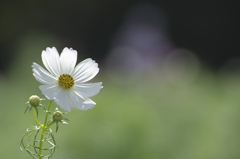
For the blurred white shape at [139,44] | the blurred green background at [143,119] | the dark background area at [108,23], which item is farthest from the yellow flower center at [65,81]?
the dark background area at [108,23]

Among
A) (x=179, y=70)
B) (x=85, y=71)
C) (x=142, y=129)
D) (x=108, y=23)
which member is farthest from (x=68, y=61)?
(x=108, y=23)

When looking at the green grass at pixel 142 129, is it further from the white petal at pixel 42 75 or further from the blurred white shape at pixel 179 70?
the white petal at pixel 42 75

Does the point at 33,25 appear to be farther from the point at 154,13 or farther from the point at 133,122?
the point at 133,122

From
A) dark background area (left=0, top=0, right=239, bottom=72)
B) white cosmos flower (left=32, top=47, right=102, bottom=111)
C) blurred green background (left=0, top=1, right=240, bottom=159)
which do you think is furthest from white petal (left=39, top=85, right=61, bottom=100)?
dark background area (left=0, top=0, right=239, bottom=72)

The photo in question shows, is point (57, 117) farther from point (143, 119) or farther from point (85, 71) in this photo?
point (143, 119)

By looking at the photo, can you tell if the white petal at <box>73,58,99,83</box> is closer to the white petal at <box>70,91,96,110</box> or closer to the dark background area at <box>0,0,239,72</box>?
the white petal at <box>70,91,96,110</box>

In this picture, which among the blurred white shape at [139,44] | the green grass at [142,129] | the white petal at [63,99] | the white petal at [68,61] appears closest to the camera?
the white petal at [63,99]
